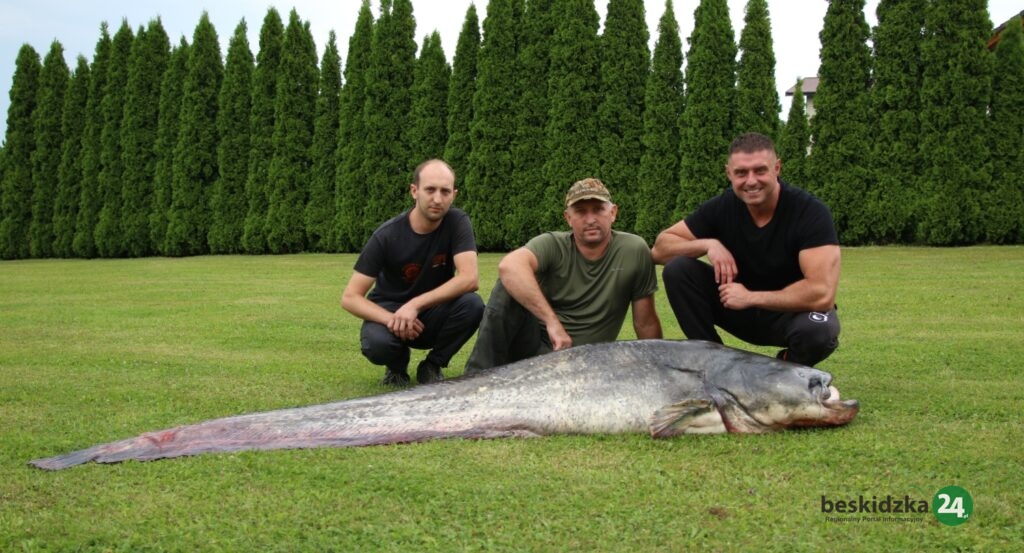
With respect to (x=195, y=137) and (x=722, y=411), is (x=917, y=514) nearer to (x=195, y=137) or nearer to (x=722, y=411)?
(x=722, y=411)

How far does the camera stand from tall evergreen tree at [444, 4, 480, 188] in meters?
17.3

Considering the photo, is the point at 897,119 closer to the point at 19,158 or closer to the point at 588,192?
the point at 588,192

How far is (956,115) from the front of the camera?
13.3 metres

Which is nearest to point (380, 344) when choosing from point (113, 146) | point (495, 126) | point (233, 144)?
point (495, 126)

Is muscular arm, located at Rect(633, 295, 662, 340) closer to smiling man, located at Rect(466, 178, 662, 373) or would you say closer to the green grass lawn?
smiling man, located at Rect(466, 178, 662, 373)

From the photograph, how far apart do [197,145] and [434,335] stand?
17310mm

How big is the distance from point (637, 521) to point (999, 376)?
340 cm

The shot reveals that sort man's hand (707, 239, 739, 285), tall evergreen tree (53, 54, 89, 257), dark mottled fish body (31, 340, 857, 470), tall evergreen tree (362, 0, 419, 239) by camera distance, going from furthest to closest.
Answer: tall evergreen tree (53, 54, 89, 257) < tall evergreen tree (362, 0, 419, 239) < man's hand (707, 239, 739, 285) < dark mottled fish body (31, 340, 857, 470)

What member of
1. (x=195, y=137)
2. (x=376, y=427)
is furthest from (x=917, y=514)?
(x=195, y=137)

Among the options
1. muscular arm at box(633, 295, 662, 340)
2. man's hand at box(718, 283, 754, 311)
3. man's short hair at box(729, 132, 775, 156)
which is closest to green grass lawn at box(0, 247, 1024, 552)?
man's hand at box(718, 283, 754, 311)

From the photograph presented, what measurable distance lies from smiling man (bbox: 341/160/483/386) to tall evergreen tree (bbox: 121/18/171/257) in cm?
1873

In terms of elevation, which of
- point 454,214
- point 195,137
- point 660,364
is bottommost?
point 660,364

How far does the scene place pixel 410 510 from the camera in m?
2.72

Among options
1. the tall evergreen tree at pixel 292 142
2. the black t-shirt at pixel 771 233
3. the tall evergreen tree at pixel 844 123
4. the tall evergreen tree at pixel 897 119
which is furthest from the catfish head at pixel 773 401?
the tall evergreen tree at pixel 292 142
